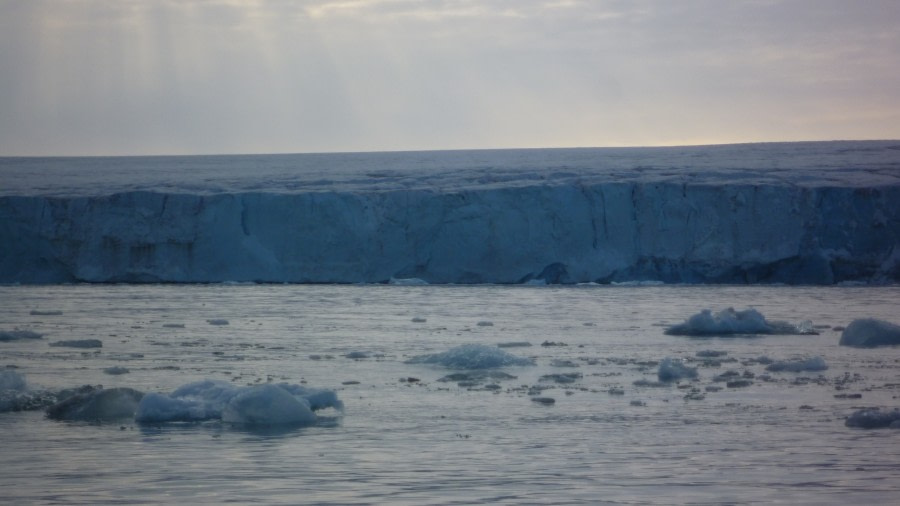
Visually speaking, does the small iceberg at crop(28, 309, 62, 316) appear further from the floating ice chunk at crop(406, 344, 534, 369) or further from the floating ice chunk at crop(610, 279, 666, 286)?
the floating ice chunk at crop(610, 279, 666, 286)

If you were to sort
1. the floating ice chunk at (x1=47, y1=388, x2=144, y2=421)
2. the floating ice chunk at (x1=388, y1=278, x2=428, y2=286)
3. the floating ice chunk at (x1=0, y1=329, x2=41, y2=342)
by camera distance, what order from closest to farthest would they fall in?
the floating ice chunk at (x1=47, y1=388, x2=144, y2=421)
the floating ice chunk at (x1=0, y1=329, x2=41, y2=342)
the floating ice chunk at (x1=388, y1=278, x2=428, y2=286)

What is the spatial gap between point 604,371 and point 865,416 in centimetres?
231

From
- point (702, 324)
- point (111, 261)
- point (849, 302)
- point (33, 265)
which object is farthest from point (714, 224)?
point (33, 265)

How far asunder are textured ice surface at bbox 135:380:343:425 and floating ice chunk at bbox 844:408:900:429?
8.18ft

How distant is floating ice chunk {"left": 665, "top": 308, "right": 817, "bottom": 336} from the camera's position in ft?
33.7

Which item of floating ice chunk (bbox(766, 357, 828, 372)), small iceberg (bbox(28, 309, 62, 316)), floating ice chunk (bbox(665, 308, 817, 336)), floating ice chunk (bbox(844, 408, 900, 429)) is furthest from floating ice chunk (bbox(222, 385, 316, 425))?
small iceberg (bbox(28, 309, 62, 316))

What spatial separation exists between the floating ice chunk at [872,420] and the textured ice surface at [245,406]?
2492 mm

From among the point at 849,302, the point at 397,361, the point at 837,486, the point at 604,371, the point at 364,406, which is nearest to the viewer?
the point at 837,486

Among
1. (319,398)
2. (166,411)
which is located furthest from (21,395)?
(319,398)

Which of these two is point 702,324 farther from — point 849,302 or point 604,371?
point 849,302

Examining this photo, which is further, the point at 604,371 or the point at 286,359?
the point at 286,359

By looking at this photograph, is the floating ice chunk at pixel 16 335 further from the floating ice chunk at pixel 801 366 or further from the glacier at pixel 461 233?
the glacier at pixel 461 233

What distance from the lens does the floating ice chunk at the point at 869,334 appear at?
9.20m

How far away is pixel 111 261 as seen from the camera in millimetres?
18625
